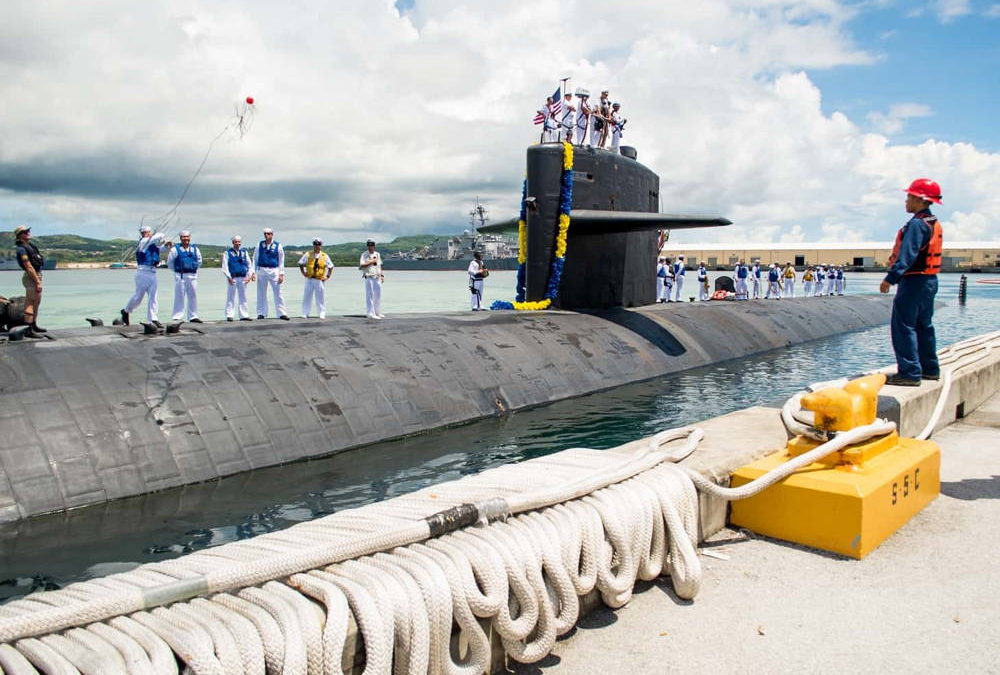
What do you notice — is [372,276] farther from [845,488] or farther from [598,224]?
[845,488]

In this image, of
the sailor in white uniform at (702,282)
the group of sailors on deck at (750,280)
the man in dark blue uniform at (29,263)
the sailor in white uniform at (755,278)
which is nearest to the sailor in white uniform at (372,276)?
the man in dark blue uniform at (29,263)

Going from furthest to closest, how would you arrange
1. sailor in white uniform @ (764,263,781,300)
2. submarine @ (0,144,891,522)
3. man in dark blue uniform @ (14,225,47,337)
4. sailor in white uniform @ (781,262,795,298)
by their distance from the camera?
1. sailor in white uniform @ (781,262,795,298)
2. sailor in white uniform @ (764,263,781,300)
3. man in dark blue uniform @ (14,225,47,337)
4. submarine @ (0,144,891,522)

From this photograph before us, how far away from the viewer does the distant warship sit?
13.4 metres

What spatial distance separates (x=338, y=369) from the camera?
8.93 metres

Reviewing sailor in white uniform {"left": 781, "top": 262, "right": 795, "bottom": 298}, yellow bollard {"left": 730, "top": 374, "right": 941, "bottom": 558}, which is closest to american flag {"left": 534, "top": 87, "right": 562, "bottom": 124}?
yellow bollard {"left": 730, "top": 374, "right": 941, "bottom": 558}

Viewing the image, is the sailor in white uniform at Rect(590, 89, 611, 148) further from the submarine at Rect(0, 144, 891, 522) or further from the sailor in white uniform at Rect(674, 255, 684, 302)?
the sailor in white uniform at Rect(674, 255, 684, 302)

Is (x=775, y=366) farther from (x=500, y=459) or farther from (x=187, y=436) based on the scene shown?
(x=187, y=436)

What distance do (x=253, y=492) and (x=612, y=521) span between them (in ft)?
14.0

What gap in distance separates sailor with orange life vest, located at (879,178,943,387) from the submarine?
4758mm

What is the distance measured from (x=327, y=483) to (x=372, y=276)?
7088 millimetres

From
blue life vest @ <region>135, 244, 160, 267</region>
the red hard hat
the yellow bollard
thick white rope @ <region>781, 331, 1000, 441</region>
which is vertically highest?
the red hard hat

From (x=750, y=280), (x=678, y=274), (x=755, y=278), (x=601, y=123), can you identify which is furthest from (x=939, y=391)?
(x=750, y=280)

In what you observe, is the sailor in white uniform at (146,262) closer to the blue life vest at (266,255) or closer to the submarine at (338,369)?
the blue life vest at (266,255)

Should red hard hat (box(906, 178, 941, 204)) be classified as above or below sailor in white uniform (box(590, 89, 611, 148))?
below
